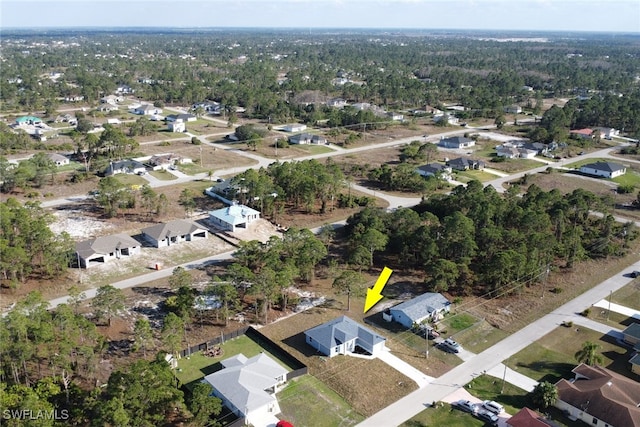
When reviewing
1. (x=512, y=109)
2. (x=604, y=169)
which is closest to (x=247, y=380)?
(x=604, y=169)

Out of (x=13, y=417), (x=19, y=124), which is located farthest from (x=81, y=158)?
(x=13, y=417)

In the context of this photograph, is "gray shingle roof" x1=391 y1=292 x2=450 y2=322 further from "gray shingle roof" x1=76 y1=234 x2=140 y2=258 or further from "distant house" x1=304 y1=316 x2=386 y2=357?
"gray shingle roof" x1=76 y1=234 x2=140 y2=258

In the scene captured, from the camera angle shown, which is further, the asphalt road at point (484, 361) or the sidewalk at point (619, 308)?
the sidewalk at point (619, 308)

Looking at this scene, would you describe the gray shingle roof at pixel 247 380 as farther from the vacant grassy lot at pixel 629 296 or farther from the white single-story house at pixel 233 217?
the vacant grassy lot at pixel 629 296

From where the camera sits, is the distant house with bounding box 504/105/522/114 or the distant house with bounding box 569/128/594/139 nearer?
the distant house with bounding box 569/128/594/139

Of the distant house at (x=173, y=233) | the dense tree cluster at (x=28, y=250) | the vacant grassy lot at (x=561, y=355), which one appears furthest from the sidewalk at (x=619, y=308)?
the dense tree cluster at (x=28, y=250)

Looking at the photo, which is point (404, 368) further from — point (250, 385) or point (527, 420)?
point (250, 385)

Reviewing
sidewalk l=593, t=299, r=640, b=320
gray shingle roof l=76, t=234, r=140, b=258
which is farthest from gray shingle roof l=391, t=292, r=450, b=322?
gray shingle roof l=76, t=234, r=140, b=258
